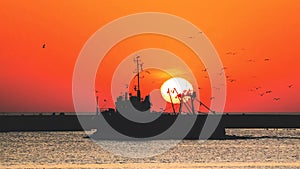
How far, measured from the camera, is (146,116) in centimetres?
19200

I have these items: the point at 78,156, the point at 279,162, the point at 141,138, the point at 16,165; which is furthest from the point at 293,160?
the point at 141,138

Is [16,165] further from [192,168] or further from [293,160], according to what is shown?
[293,160]

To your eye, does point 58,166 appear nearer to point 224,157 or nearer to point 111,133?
point 224,157

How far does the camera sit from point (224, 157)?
107625mm

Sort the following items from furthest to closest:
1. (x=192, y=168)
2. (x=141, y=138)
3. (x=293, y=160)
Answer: (x=141, y=138) < (x=293, y=160) < (x=192, y=168)

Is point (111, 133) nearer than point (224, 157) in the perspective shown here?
No

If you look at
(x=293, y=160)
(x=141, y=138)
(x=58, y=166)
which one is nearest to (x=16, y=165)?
(x=58, y=166)

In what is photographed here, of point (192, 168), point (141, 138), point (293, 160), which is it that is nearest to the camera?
point (192, 168)

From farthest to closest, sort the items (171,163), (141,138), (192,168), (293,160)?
(141,138) < (293,160) < (171,163) < (192,168)

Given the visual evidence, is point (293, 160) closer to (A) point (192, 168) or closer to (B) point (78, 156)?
(A) point (192, 168)

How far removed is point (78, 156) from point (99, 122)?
295 feet

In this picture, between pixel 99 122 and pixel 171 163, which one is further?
pixel 99 122

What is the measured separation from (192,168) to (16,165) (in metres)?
24.8

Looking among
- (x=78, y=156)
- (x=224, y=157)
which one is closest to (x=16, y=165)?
(x=78, y=156)
